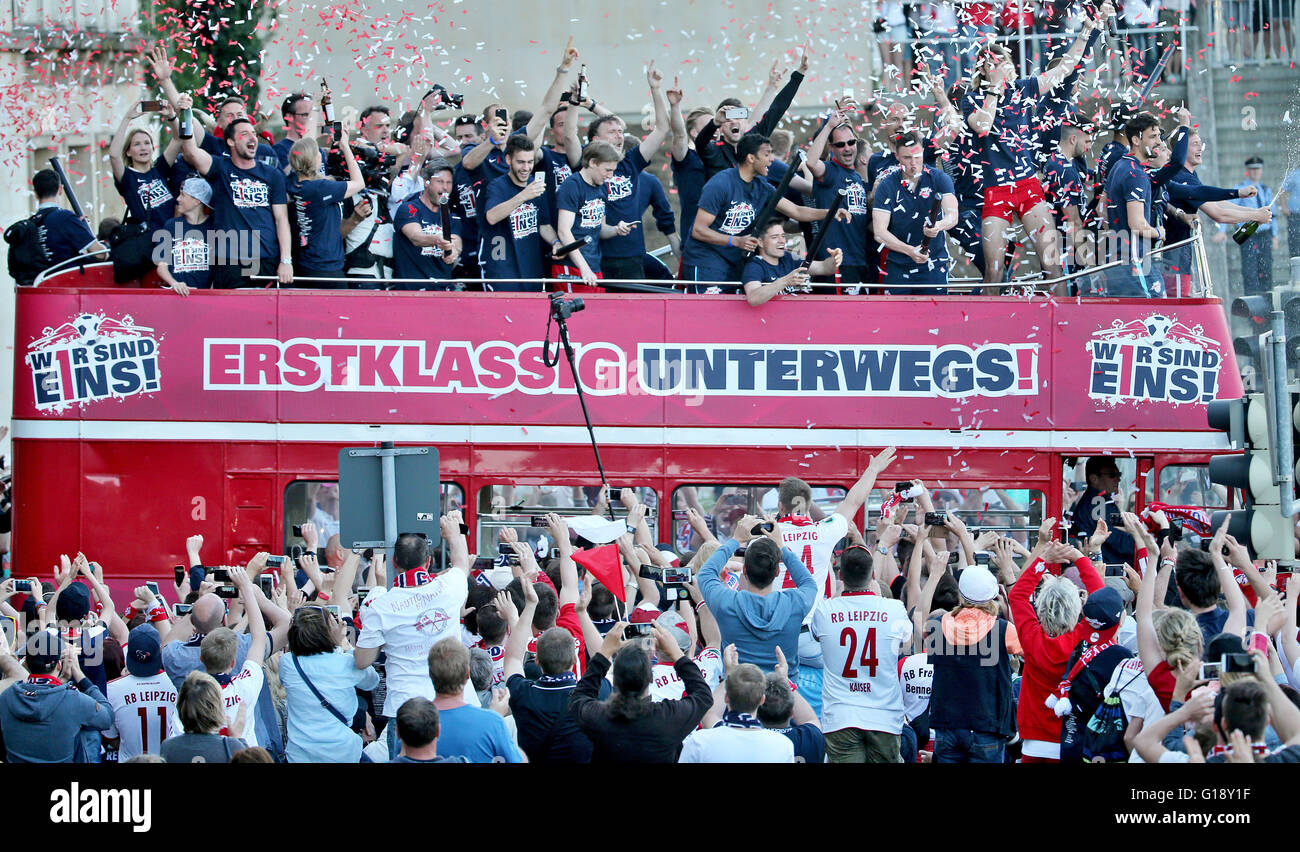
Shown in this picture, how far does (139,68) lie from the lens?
22.3m

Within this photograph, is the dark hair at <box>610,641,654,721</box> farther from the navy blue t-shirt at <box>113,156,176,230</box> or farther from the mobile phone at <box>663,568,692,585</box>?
the navy blue t-shirt at <box>113,156,176,230</box>

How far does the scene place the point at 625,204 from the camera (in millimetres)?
12742

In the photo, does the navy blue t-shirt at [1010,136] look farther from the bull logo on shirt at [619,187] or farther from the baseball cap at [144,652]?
the baseball cap at [144,652]

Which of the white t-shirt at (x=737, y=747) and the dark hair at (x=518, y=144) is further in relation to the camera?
the dark hair at (x=518, y=144)

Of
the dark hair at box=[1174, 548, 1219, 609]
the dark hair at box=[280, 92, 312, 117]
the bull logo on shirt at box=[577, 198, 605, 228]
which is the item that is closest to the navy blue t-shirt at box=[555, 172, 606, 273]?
the bull logo on shirt at box=[577, 198, 605, 228]

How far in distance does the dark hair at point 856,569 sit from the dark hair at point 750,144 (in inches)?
207

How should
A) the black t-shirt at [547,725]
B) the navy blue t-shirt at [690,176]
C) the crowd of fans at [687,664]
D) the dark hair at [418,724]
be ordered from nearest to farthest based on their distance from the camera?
the dark hair at [418,724]
the crowd of fans at [687,664]
the black t-shirt at [547,725]
the navy blue t-shirt at [690,176]

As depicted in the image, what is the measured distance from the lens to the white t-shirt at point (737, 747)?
5.95m

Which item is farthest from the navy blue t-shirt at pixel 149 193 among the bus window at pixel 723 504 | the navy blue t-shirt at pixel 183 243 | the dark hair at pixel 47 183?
the bus window at pixel 723 504

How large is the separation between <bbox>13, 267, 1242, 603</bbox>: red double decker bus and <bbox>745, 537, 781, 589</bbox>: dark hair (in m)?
5.08
